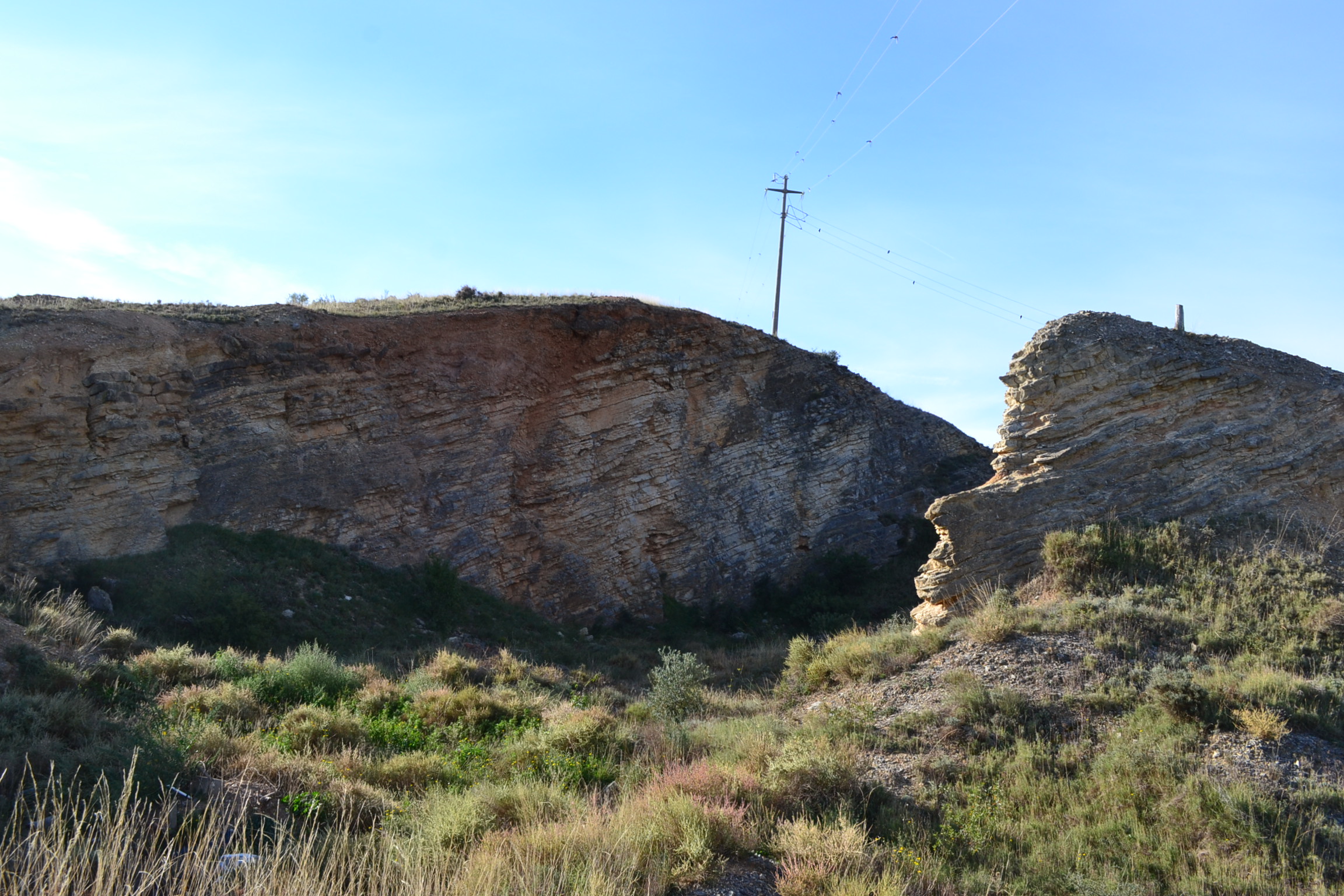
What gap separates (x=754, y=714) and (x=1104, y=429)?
6753mm

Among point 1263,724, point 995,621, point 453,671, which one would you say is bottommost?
point 453,671

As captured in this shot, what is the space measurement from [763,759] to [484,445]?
1315cm

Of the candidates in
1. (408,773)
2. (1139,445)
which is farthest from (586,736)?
(1139,445)

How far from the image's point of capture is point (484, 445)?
1967 centimetres

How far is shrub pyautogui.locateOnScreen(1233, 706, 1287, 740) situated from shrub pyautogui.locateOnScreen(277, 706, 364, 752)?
348 inches

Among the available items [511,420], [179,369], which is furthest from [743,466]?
[179,369]

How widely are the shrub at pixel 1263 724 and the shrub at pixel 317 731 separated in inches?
348

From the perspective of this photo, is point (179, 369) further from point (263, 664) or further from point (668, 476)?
point (668, 476)

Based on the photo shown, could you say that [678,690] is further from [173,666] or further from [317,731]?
[173,666]

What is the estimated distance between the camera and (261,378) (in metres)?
17.6

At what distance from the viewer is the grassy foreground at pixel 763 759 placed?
5480 mm

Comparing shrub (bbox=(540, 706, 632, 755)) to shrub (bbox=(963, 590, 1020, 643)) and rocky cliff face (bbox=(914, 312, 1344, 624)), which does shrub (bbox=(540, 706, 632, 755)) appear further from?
rocky cliff face (bbox=(914, 312, 1344, 624))

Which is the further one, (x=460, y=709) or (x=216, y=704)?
(x=460, y=709)

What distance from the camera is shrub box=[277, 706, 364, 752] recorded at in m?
8.41
